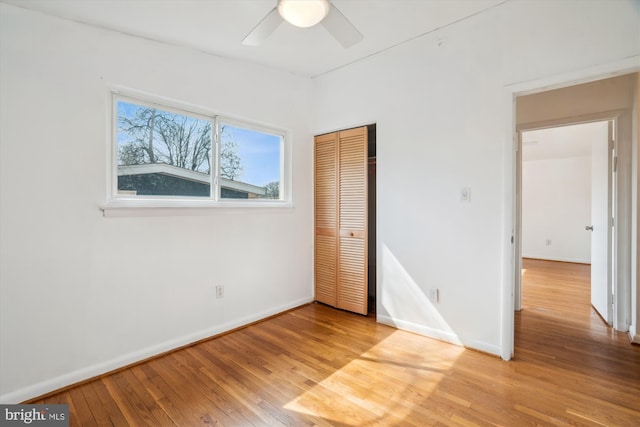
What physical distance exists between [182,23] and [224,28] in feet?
0.99

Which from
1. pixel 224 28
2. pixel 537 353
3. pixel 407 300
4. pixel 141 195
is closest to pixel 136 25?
pixel 224 28

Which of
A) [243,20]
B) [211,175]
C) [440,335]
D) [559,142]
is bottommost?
[440,335]

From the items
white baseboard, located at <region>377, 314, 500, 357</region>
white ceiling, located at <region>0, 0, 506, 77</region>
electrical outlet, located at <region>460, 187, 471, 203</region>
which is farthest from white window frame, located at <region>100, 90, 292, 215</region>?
electrical outlet, located at <region>460, 187, 471, 203</region>

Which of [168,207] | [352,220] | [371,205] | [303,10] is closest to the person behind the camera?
[303,10]

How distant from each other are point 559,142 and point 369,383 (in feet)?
18.7

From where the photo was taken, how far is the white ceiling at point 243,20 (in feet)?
6.56

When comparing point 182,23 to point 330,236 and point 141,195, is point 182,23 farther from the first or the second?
point 330,236

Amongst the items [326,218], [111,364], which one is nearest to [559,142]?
[326,218]

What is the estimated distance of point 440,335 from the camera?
8.71 ft

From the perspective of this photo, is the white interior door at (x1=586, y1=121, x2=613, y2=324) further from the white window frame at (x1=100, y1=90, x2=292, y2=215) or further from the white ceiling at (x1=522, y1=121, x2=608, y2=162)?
the white window frame at (x1=100, y1=90, x2=292, y2=215)

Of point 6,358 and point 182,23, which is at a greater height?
point 182,23

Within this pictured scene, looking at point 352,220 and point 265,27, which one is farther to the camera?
point 352,220

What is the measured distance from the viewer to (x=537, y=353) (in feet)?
7.83
